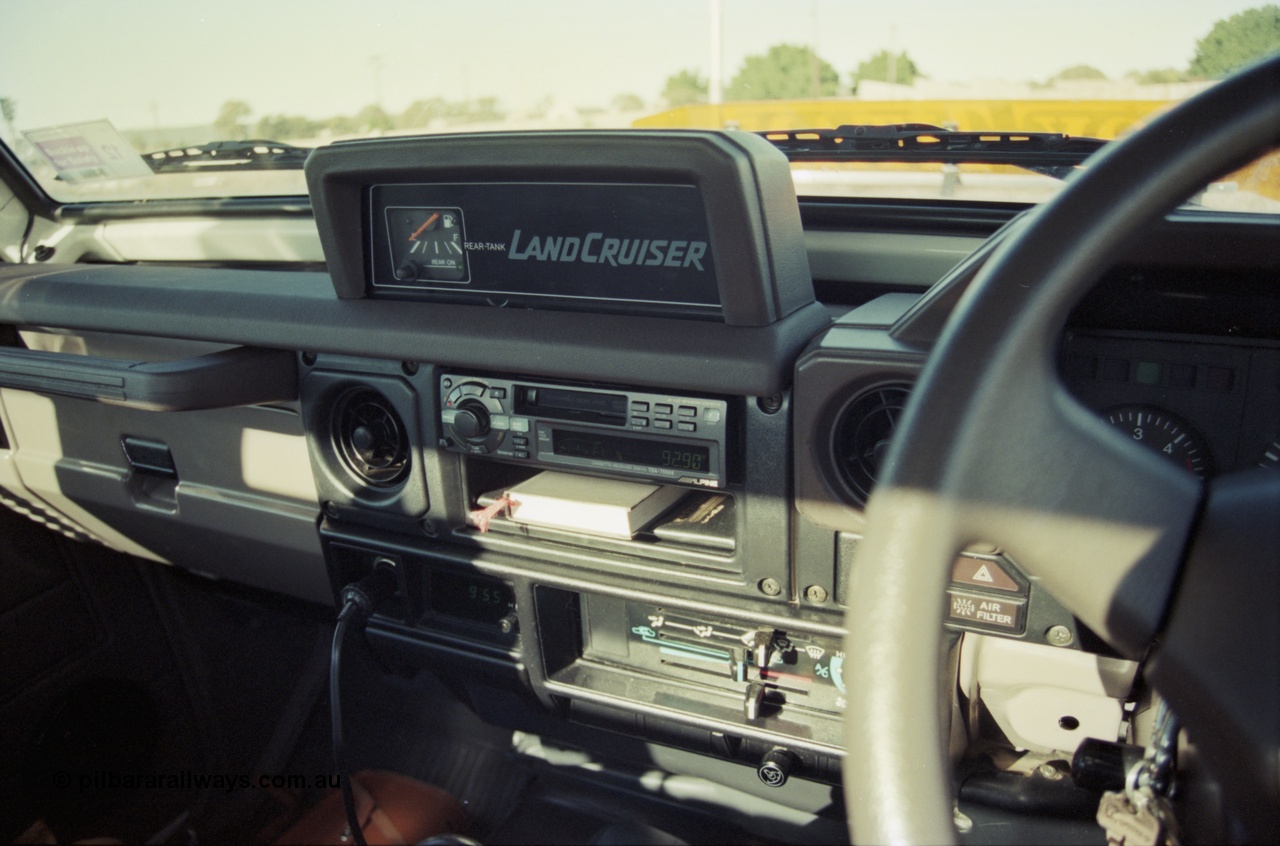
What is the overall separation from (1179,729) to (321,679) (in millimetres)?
2468

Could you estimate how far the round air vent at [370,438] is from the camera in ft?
5.86

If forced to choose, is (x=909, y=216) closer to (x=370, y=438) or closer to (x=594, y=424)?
(x=594, y=424)

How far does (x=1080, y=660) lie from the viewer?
4.65ft

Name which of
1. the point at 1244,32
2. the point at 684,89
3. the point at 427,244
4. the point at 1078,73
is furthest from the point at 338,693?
the point at 1244,32

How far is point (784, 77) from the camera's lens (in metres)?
1.70

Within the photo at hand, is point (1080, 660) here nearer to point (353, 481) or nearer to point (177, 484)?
point (353, 481)

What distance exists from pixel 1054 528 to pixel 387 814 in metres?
2.09

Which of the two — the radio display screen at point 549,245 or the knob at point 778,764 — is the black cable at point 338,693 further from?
the knob at point 778,764

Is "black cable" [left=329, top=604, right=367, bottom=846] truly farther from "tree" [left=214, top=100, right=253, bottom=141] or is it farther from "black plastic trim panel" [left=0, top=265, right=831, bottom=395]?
"tree" [left=214, top=100, right=253, bottom=141]

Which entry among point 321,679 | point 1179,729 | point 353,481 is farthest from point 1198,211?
point 321,679

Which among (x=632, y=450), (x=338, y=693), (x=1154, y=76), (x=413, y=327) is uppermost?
(x=1154, y=76)

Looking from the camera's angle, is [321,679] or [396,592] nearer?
[396,592]

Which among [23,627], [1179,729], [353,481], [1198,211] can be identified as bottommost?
[23,627]

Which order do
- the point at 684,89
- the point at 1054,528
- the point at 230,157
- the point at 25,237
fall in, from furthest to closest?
the point at 25,237, the point at 230,157, the point at 684,89, the point at 1054,528
